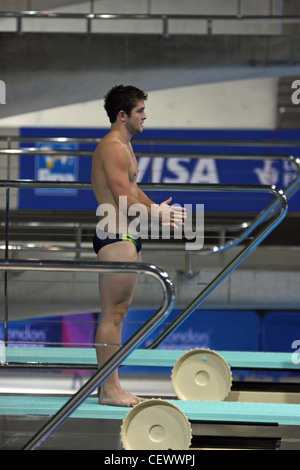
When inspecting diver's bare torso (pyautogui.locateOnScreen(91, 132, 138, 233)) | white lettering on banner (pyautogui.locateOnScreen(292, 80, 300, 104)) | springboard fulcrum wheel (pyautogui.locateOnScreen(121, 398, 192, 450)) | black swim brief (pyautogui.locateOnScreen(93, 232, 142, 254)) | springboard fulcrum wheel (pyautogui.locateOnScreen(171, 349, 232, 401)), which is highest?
white lettering on banner (pyautogui.locateOnScreen(292, 80, 300, 104))

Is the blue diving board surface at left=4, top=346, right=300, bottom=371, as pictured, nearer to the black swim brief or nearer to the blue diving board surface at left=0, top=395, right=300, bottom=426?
the blue diving board surface at left=0, top=395, right=300, bottom=426

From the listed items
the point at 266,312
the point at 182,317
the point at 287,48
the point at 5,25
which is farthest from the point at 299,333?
the point at 5,25

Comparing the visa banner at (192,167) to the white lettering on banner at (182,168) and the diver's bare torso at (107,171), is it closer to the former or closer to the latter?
the white lettering on banner at (182,168)

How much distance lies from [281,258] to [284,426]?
14.0 ft

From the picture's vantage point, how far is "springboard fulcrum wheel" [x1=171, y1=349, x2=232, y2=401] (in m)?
3.74

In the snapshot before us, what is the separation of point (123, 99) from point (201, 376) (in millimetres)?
1481

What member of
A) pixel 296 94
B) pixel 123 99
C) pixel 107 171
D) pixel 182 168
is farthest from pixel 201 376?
pixel 296 94

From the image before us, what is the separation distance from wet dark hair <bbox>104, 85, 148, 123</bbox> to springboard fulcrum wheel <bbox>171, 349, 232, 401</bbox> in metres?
1.31

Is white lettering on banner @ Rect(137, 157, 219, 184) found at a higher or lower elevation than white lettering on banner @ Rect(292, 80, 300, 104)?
lower

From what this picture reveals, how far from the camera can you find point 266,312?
8.59 metres

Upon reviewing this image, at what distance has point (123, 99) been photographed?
3.13m

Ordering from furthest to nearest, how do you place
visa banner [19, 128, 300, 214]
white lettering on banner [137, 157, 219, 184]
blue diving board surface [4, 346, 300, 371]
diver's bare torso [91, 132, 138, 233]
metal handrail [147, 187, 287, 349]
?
white lettering on banner [137, 157, 219, 184], visa banner [19, 128, 300, 214], blue diving board surface [4, 346, 300, 371], metal handrail [147, 187, 287, 349], diver's bare torso [91, 132, 138, 233]

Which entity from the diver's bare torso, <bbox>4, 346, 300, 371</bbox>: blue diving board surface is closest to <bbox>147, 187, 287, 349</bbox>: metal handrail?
<bbox>4, 346, 300, 371</bbox>: blue diving board surface

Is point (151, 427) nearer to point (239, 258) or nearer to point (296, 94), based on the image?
point (239, 258)
